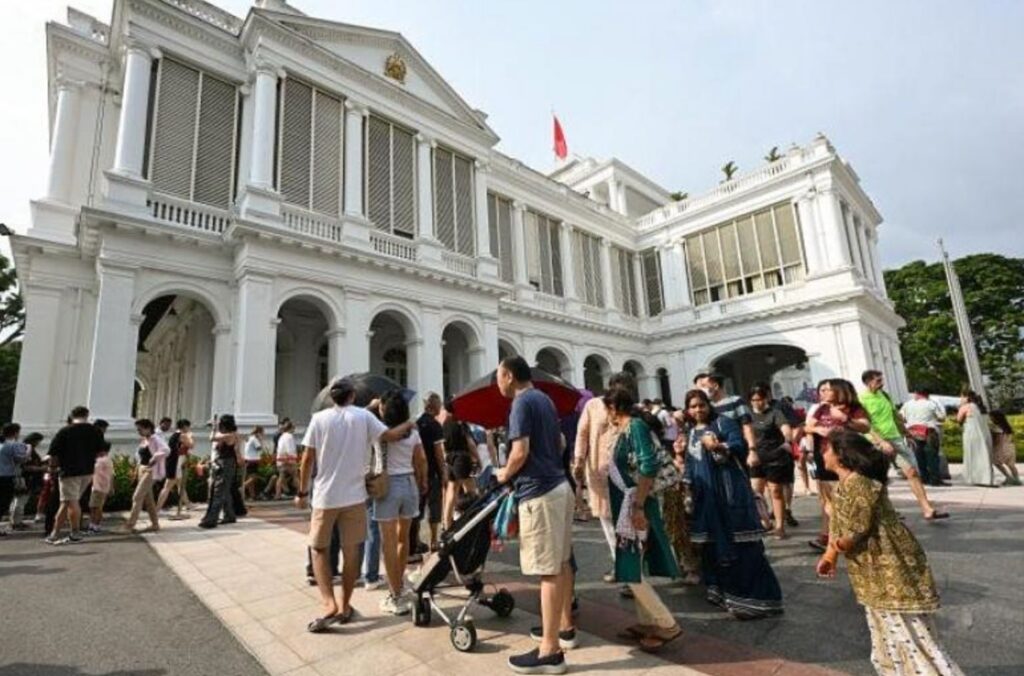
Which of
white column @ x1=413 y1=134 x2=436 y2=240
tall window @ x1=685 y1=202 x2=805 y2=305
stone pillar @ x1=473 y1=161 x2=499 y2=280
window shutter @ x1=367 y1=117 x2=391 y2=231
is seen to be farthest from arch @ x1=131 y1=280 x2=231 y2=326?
tall window @ x1=685 y1=202 x2=805 y2=305

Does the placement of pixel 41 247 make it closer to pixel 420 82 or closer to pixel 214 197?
pixel 214 197

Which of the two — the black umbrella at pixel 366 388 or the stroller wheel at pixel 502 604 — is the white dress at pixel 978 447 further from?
the black umbrella at pixel 366 388

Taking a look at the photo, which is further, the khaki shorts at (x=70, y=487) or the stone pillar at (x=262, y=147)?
the stone pillar at (x=262, y=147)

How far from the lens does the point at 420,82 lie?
17.5 meters

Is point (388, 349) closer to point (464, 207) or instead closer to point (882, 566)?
point (464, 207)

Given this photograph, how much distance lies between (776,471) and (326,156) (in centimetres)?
1395

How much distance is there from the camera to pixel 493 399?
611cm

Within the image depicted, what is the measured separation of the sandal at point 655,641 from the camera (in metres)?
3.12

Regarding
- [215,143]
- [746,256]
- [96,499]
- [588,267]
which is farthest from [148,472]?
[746,256]

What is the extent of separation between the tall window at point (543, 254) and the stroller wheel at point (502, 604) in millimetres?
17973

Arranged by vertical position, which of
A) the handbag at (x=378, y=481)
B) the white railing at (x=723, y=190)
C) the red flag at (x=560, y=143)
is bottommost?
the handbag at (x=378, y=481)

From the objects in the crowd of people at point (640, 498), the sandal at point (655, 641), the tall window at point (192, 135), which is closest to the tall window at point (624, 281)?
the tall window at point (192, 135)

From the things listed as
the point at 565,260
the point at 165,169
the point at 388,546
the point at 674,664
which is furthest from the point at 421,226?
the point at 674,664

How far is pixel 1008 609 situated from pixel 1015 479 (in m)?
8.25
